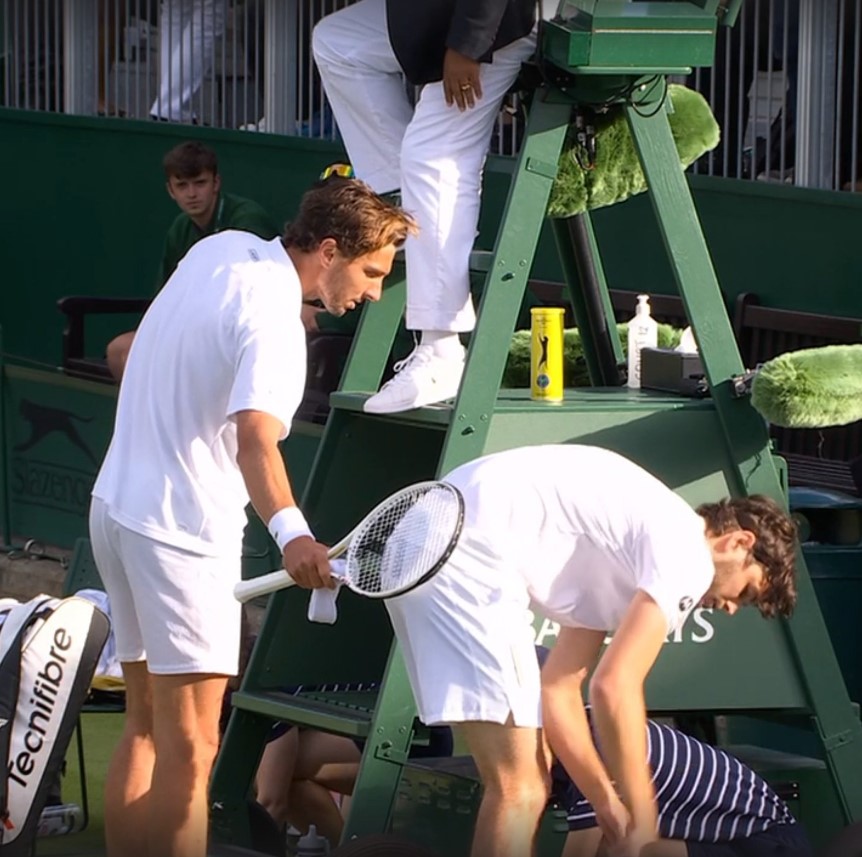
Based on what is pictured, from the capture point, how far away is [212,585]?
4945 millimetres

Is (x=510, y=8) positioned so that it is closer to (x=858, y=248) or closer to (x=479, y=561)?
(x=479, y=561)

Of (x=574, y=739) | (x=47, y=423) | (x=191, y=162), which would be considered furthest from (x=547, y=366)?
(x=47, y=423)

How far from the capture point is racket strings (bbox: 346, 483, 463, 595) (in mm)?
4531

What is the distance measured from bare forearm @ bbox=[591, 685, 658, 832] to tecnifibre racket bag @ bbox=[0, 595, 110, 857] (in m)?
1.60

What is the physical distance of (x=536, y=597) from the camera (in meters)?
4.81

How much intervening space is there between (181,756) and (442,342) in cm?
116

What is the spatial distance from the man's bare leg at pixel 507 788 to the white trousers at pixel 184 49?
750cm

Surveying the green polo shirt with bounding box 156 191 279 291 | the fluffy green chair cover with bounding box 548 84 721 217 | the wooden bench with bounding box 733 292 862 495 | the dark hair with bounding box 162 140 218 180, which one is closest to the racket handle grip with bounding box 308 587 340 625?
the fluffy green chair cover with bounding box 548 84 721 217

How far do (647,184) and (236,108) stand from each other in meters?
6.37

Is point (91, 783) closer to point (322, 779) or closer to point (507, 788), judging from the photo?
point (322, 779)

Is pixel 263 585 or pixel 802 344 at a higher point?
pixel 263 585

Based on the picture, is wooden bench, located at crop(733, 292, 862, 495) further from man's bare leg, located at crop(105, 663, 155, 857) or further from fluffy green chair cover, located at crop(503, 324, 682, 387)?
man's bare leg, located at crop(105, 663, 155, 857)

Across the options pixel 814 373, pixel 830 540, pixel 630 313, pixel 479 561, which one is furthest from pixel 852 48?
pixel 479 561

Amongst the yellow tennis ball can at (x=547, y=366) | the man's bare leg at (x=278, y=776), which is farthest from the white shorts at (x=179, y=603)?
the man's bare leg at (x=278, y=776)
